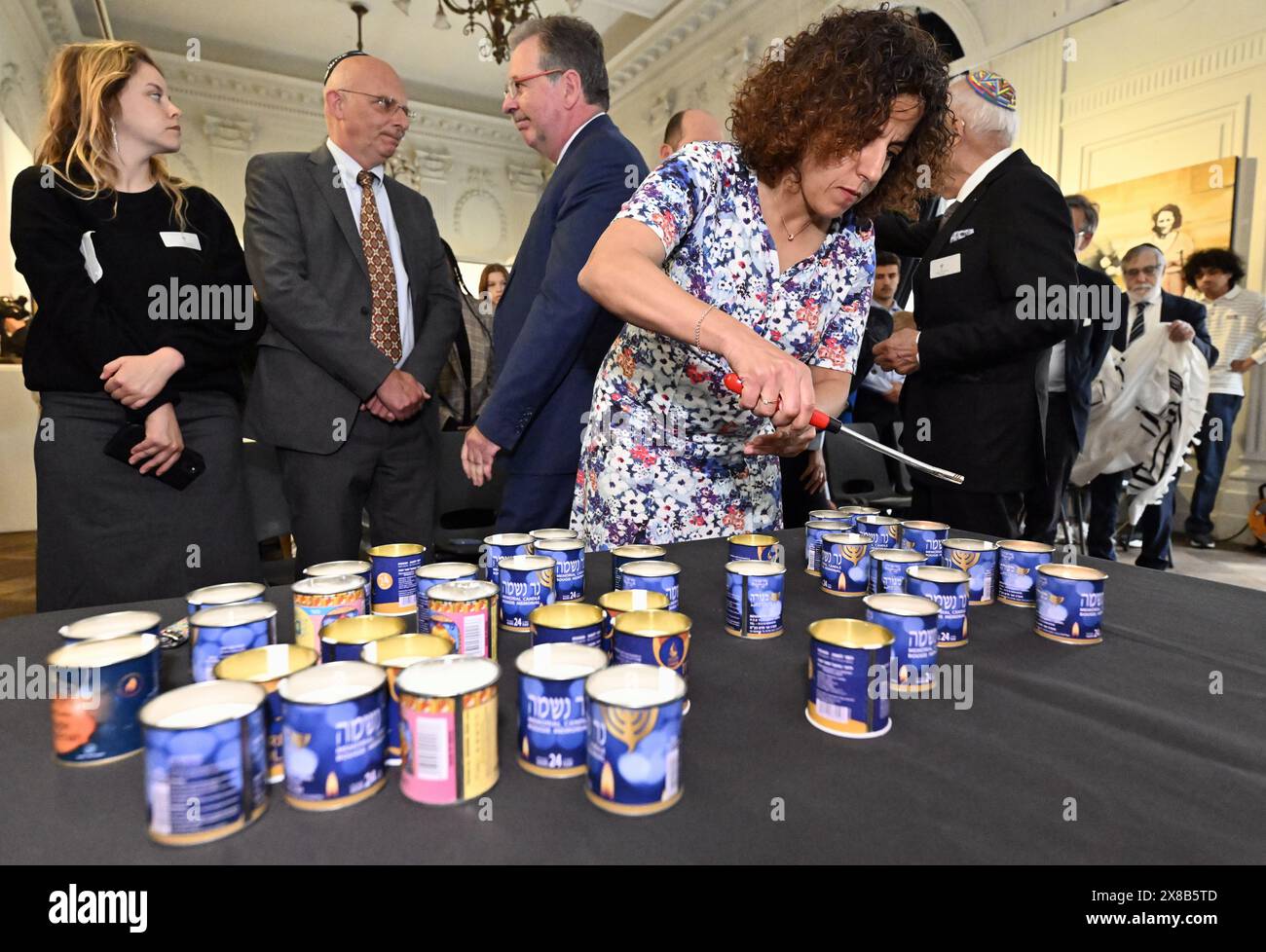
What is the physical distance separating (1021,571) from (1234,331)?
184 inches

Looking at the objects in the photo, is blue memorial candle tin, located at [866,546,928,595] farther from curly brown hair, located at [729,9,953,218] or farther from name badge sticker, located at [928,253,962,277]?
name badge sticker, located at [928,253,962,277]

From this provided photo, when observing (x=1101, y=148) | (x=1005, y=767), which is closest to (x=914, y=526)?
(x=1005, y=767)

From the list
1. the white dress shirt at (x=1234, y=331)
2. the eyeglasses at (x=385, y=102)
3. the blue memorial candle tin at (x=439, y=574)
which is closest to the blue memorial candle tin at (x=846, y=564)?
the blue memorial candle tin at (x=439, y=574)

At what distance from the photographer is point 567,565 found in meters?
0.97

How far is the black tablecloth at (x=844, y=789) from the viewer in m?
0.49

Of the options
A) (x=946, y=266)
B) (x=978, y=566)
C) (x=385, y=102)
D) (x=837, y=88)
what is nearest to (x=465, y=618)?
(x=978, y=566)

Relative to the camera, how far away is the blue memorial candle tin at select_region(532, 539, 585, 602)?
0.97 meters

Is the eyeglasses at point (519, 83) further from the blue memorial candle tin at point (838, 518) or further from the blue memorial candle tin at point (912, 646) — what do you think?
the blue memorial candle tin at point (912, 646)

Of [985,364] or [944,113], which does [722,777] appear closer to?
[944,113]

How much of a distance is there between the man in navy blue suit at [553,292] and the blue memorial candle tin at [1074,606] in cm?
99

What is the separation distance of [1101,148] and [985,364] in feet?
12.9

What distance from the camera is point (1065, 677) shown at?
0.77 metres

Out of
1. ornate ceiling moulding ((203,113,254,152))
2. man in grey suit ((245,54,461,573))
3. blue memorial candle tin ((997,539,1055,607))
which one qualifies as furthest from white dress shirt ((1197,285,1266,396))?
ornate ceiling moulding ((203,113,254,152))

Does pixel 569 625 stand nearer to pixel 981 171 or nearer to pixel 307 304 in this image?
pixel 307 304
